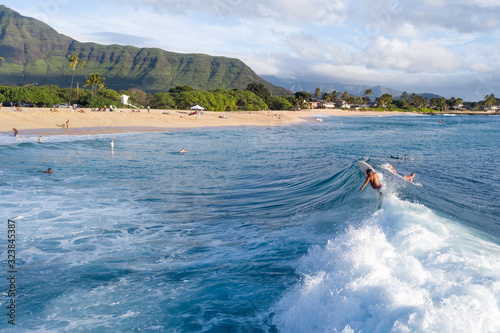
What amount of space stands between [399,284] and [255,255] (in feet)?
12.6

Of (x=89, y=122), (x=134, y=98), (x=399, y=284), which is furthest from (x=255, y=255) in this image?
(x=134, y=98)

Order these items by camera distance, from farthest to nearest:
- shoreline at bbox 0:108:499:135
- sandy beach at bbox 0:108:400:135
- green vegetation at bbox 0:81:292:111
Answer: green vegetation at bbox 0:81:292:111, sandy beach at bbox 0:108:400:135, shoreline at bbox 0:108:499:135

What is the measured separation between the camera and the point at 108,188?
650 inches

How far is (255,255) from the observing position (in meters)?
9.12

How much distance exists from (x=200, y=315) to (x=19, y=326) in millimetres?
3187

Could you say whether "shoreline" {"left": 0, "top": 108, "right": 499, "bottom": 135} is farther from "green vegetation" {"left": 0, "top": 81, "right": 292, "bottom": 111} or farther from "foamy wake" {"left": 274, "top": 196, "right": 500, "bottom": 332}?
"foamy wake" {"left": 274, "top": 196, "right": 500, "bottom": 332}

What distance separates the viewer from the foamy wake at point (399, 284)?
5.40m

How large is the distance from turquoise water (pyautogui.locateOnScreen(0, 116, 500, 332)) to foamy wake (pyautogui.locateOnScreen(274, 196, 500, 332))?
0.03m

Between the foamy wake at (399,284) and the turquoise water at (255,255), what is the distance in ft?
0.08

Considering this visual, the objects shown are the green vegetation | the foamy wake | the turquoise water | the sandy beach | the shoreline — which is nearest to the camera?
the foamy wake

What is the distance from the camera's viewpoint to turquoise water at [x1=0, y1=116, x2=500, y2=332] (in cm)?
613

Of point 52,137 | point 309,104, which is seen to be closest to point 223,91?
point 309,104

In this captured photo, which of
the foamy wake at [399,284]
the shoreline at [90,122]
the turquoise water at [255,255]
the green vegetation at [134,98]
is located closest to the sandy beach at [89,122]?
the shoreline at [90,122]

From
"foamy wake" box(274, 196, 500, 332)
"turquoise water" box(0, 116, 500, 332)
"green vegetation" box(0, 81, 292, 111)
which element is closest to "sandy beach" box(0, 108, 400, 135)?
"green vegetation" box(0, 81, 292, 111)
